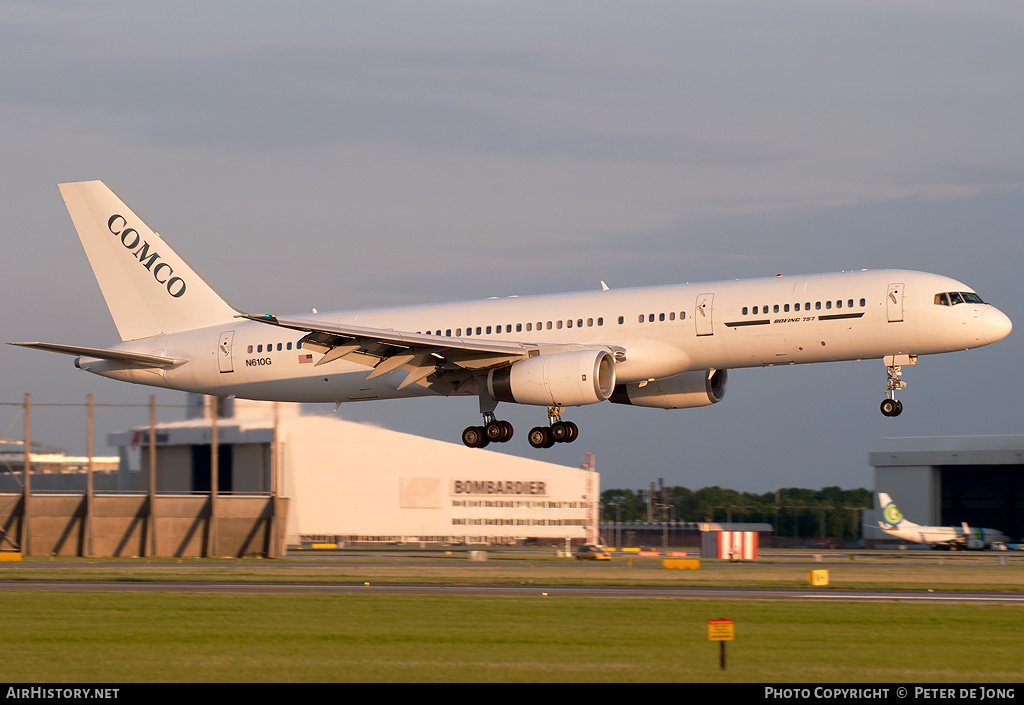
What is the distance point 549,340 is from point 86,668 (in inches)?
1036

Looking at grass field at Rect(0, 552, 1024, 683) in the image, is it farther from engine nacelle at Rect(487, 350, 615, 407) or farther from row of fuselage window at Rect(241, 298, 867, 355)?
row of fuselage window at Rect(241, 298, 867, 355)

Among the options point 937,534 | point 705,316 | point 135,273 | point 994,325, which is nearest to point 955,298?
point 994,325

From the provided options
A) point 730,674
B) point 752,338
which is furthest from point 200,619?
point 752,338

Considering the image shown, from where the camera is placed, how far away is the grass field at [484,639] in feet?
64.4

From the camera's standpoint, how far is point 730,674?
63.5 feet

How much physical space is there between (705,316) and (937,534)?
66.5 meters

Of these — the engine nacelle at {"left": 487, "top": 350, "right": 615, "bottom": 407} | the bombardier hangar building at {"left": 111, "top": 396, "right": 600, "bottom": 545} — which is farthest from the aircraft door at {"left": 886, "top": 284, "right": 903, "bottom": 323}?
the bombardier hangar building at {"left": 111, "top": 396, "right": 600, "bottom": 545}

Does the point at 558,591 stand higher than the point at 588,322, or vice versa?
the point at 588,322

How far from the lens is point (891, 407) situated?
41438 millimetres

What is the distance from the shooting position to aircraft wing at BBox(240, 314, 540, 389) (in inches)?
1663

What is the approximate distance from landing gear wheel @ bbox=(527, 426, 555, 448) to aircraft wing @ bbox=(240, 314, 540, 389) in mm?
2910

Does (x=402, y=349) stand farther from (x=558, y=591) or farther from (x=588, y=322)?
(x=558, y=591)

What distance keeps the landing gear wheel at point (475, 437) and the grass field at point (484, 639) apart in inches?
505

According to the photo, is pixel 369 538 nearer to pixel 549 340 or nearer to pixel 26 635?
pixel 549 340
